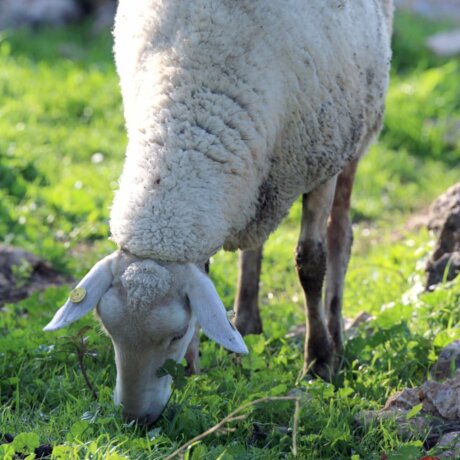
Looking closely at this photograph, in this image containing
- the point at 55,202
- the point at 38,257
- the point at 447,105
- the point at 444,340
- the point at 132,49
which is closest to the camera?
the point at 132,49

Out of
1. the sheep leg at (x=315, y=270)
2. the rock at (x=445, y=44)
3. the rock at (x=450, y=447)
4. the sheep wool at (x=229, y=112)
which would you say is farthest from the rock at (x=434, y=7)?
the rock at (x=450, y=447)

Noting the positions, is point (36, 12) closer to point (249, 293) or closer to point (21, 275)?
point (21, 275)

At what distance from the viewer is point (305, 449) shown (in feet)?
11.9

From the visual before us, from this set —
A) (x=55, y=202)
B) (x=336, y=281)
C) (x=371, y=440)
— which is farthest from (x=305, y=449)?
(x=55, y=202)

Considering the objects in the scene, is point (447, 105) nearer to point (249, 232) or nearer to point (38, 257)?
point (38, 257)

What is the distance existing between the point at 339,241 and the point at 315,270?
672 mm

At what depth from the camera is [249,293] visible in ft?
17.0

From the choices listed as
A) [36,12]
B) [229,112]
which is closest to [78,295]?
[229,112]

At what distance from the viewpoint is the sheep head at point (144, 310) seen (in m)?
3.44

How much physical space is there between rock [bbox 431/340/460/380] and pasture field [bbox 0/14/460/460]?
8 centimetres

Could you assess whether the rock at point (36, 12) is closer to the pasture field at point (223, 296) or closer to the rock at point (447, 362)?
the pasture field at point (223, 296)

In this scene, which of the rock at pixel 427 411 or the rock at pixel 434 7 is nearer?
the rock at pixel 427 411

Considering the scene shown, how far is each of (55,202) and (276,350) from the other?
97.2 inches

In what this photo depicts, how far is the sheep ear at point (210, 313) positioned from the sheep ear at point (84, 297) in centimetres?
29
